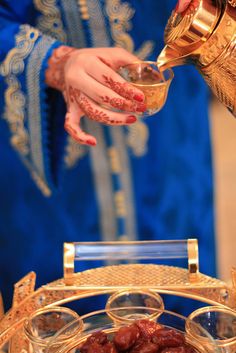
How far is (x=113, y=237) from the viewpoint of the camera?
938mm

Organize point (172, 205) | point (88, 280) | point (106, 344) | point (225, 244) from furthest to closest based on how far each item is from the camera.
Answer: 1. point (225, 244)
2. point (172, 205)
3. point (88, 280)
4. point (106, 344)

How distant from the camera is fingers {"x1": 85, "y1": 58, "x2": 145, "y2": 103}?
24.9 inches

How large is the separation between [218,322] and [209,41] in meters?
0.29

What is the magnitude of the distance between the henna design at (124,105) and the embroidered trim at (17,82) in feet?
0.60

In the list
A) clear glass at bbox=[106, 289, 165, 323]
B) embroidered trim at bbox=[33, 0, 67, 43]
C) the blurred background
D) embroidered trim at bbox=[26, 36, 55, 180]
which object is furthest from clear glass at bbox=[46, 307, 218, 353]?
the blurred background

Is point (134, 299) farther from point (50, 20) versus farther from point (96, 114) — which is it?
point (50, 20)

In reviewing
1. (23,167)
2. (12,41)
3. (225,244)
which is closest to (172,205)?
(23,167)

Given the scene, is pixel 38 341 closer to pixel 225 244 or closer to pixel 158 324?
pixel 158 324

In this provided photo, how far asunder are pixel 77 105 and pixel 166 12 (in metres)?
0.22

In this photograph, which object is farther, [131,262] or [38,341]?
[131,262]

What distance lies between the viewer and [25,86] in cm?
81

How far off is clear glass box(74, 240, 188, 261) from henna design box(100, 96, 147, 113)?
16 cm

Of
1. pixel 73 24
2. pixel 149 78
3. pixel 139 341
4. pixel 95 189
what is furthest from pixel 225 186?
pixel 139 341

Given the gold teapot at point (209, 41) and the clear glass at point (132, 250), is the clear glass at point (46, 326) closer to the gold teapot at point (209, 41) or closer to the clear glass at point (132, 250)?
the clear glass at point (132, 250)
